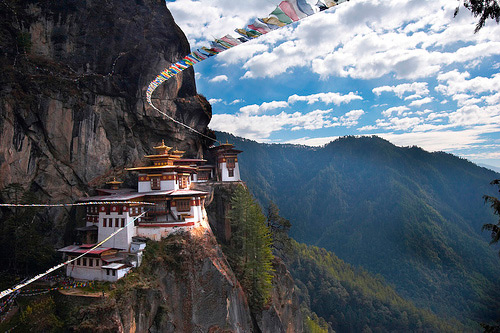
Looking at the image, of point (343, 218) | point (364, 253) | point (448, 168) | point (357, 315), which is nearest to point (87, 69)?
point (357, 315)

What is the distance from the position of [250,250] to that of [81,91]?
880 inches

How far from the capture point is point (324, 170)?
19450 centimetres

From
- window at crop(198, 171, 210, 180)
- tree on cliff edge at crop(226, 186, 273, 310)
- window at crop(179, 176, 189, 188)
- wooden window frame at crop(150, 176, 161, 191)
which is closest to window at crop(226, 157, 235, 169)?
window at crop(198, 171, 210, 180)

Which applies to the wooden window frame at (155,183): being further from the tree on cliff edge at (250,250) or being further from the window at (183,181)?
the tree on cliff edge at (250,250)

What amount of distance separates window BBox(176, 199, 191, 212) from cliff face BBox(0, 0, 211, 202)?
32.0 feet

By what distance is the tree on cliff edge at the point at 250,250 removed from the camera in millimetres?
30578

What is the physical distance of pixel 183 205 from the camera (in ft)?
90.5

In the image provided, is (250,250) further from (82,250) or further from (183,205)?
(82,250)

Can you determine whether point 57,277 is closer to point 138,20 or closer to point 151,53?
point 151,53

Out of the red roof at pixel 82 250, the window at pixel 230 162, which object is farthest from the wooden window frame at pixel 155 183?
the window at pixel 230 162

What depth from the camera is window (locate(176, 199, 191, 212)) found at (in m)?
27.6

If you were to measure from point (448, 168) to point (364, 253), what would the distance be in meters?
92.3

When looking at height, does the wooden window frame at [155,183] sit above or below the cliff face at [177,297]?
above

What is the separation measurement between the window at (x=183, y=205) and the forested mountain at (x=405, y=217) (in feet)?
308
